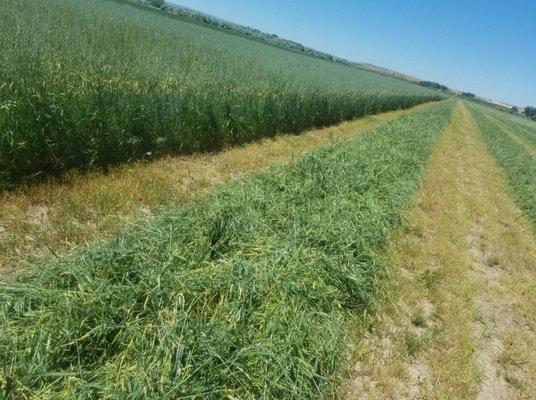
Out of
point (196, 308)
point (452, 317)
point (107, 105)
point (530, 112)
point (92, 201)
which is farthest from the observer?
point (530, 112)

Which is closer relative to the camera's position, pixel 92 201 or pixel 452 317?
pixel 452 317

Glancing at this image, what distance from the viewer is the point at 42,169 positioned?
5.24 metres

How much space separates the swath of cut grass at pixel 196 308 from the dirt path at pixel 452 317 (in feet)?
1.44

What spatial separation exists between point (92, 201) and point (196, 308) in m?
2.94

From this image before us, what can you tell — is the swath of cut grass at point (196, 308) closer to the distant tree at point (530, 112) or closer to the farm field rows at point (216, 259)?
the farm field rows at point (216, 259)

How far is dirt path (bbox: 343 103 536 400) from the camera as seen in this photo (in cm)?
341

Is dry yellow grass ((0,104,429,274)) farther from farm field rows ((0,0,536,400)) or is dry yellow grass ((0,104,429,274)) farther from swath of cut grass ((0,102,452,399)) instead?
swath of cut grass ((0,102,452,399))

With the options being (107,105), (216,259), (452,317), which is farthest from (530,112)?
(216,259)

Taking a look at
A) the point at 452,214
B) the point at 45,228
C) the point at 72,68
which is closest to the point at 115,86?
the point at 72,68

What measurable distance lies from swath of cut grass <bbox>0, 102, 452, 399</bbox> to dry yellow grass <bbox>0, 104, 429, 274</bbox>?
2.01 ft

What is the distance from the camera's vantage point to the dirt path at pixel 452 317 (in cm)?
341

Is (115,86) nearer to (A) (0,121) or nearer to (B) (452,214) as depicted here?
(A) (0,121)

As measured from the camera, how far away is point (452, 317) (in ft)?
14.4

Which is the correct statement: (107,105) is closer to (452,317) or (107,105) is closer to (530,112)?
(452,317)
